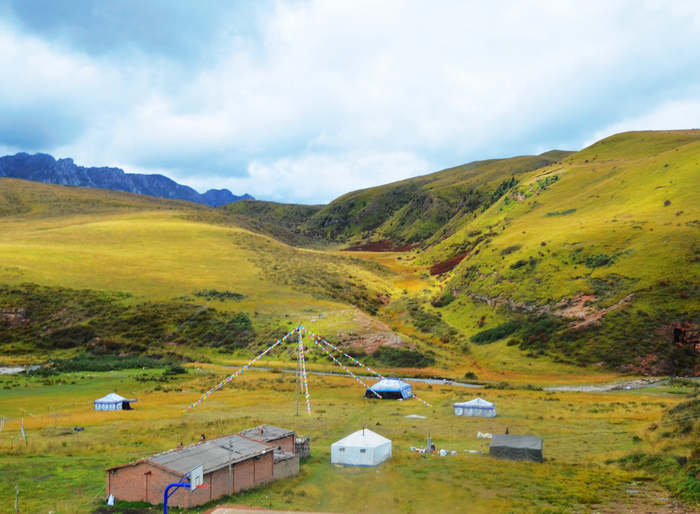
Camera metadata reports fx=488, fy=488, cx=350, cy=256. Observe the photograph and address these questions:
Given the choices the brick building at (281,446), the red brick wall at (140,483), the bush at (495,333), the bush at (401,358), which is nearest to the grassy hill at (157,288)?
the bush at (401,358)

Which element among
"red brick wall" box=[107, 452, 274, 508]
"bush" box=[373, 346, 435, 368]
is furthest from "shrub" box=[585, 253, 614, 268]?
"red brick wall" box=[107, 452, 274, 508]

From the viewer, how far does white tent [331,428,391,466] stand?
26281 millimetres

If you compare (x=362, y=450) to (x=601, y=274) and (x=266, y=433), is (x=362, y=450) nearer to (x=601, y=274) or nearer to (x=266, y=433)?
(x=266, y=433)

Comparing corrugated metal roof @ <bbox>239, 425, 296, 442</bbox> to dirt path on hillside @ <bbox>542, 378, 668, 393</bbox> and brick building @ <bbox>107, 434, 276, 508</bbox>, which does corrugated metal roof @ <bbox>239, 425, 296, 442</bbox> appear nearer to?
brick building @ <bbox>107, 434, 276, 508</bbox>

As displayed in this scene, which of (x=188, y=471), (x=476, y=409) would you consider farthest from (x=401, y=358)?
(x=188, y=471)

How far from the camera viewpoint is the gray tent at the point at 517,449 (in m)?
26.9


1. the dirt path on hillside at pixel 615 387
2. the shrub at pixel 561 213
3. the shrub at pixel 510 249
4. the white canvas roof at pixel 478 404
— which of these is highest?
the shrub at pixel 561 213

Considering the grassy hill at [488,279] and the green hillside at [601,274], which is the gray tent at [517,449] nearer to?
the grassy hill at [488,279]

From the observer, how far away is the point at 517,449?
27281mm

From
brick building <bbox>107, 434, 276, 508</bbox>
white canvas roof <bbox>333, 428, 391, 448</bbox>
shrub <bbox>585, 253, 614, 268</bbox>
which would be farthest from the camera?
shrub <bbox>585, 253, 614, 268</bbox>

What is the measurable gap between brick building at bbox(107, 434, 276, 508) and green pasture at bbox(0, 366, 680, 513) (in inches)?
36.0

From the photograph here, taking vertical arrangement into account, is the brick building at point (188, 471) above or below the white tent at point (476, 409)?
above

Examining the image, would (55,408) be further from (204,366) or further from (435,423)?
(435,423)

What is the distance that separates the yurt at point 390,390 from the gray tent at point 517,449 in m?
19.2
